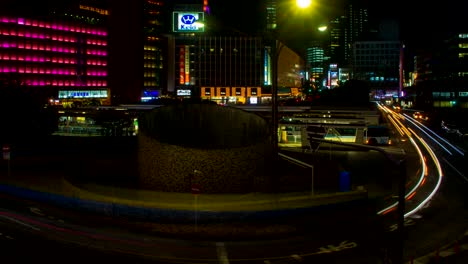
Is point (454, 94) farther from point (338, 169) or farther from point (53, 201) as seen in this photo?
point (53, 201)

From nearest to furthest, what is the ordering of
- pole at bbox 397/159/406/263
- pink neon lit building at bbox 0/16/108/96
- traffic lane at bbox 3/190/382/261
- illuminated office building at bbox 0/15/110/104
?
1. pole at bbox 397/159/406/263
2. traffic lane at bbox 3/190/382/261
3. pink neon lit building at bbox 0/16/108/96
4. illuminated office building at bbox 0/15/110/104

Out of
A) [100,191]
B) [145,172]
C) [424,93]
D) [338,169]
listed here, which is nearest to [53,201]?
[100,191]

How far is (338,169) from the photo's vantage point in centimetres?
2509

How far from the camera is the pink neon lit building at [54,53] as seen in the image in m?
114

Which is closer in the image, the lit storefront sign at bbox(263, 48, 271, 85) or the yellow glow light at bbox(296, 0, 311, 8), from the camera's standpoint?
the yellow glow light at bbox(296, 0, 311, 8)

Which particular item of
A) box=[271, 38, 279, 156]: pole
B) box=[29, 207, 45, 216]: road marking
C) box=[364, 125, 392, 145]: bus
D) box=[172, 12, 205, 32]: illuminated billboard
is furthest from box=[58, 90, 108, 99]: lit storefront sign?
box=[271, 38, 279, 156]: pole

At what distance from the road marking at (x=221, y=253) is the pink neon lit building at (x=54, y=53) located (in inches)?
4002

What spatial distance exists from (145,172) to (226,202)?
4.57 metres

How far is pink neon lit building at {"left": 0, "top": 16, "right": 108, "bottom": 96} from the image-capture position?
374ft

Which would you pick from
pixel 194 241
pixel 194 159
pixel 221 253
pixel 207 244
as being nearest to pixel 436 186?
pixel 194 159

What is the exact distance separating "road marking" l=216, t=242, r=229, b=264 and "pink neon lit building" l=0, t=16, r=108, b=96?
102 meters

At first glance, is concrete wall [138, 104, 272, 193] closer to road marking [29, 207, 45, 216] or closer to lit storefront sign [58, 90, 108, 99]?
road marking [29, 207, 45, 216]

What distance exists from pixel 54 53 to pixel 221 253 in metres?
119

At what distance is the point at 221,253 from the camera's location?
49.3 feet
